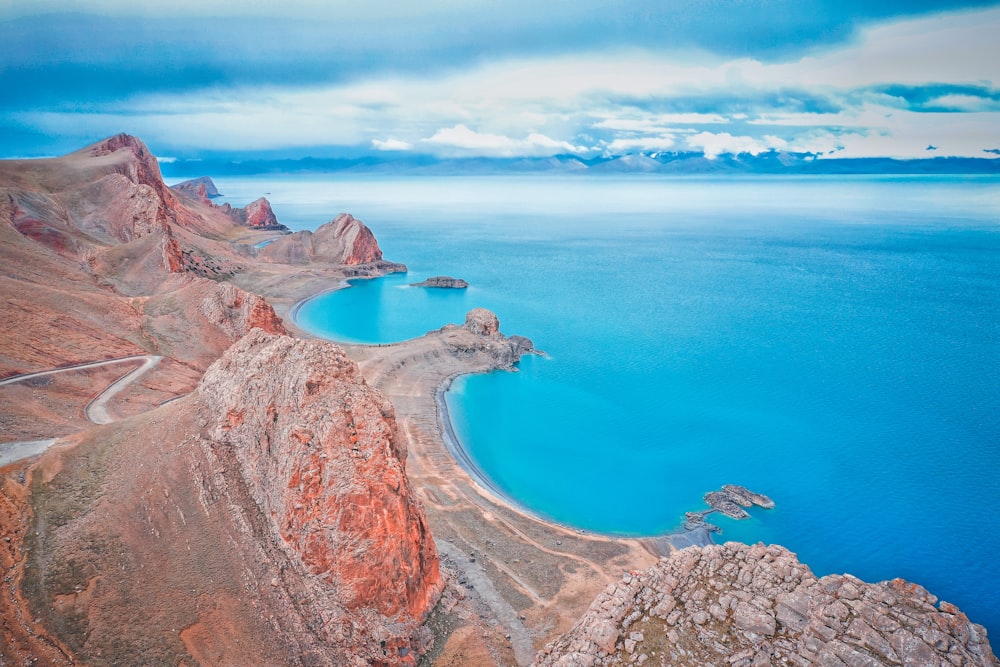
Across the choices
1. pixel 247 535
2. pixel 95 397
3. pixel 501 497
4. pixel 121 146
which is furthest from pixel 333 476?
pixel 121 146

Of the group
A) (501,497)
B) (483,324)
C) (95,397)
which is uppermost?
(95,397)

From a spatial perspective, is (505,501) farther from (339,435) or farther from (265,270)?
(265,270)

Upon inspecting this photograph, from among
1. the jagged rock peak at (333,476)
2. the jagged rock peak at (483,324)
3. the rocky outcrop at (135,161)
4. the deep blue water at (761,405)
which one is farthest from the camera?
the rocky outcrop at (135,161)

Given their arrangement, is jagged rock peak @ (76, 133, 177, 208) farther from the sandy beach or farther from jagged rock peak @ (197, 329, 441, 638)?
jagged rock peak @ (197, 329, 441, 638)

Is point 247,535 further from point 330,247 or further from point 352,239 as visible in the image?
point 330,247

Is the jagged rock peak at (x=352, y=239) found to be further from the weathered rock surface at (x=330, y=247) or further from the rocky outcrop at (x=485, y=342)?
the rocky outcrop at (x=485, y=342)

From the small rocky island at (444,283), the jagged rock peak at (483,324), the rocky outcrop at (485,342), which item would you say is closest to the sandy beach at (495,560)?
the rocky outcrop at (485,342)

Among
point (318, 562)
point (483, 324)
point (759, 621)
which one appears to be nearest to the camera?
point (759, 621)
